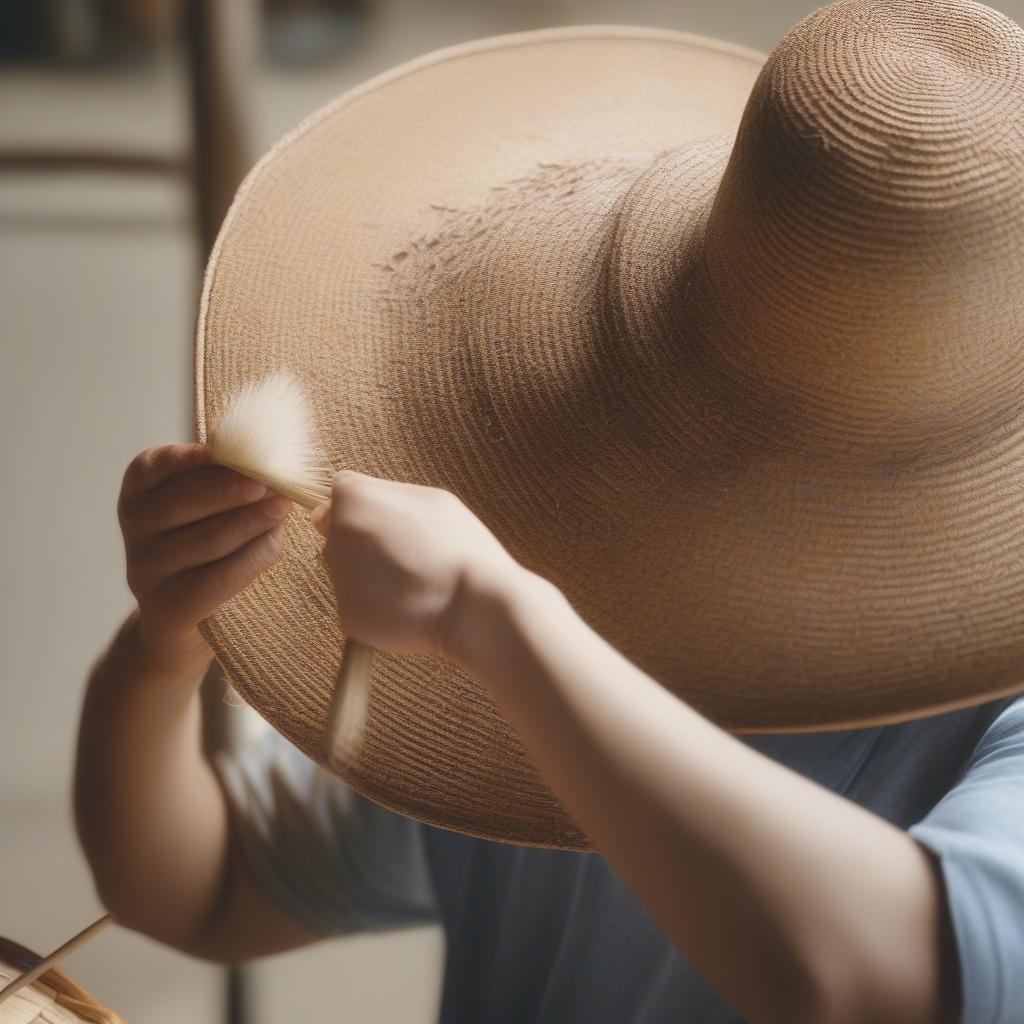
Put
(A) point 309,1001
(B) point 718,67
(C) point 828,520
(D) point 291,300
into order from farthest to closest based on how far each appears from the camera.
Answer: (A) point 309,1001
(B) point 718,67
(D) point 291,300
(C) point 828,520

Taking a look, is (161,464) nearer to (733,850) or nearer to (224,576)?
(224,576)

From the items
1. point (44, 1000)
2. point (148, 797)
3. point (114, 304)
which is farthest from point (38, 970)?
point (114, 304)

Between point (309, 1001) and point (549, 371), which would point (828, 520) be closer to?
point (549, 371)

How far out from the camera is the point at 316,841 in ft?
3.00

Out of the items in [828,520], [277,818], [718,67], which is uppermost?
[718,67]

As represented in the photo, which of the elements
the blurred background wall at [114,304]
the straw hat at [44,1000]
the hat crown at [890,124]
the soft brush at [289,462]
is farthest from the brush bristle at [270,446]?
the blurred background wall at [114,304]

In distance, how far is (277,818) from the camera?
3.02 feet

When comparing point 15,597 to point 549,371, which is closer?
point 549,371

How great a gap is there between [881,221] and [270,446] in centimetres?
28

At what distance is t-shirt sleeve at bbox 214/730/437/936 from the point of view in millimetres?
914

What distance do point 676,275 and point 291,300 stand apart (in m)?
0.22

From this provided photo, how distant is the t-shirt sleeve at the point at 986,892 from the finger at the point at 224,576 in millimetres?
324

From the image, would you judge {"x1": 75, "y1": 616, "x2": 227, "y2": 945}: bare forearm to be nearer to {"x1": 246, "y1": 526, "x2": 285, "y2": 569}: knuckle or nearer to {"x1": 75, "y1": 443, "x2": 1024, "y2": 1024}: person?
{"x1": 75, "y1": 443, "x2": 1024, "y2": 1024}: person

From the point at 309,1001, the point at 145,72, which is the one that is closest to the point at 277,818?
the point at 309,1001
